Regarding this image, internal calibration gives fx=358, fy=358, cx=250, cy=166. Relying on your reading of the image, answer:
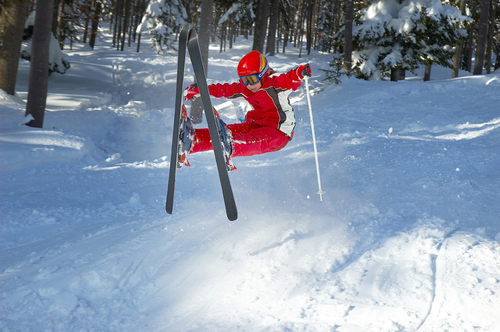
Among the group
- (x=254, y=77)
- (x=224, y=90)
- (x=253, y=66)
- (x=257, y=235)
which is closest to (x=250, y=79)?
(x=254, y=77)

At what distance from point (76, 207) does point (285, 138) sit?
281cm

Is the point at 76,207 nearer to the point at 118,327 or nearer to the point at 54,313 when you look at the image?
the point at 54,313

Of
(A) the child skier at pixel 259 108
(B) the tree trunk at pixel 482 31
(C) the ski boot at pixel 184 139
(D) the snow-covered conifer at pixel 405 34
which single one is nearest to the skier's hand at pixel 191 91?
(A) the child skier at pixel 259 108

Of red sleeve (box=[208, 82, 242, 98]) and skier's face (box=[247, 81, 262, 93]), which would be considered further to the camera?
red sleeve (box=[208, 82, 242, 98])

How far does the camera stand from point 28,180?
5191 millimetres

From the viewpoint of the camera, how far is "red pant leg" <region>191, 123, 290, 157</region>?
163 inches

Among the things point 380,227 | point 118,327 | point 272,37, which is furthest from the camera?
point 272,37

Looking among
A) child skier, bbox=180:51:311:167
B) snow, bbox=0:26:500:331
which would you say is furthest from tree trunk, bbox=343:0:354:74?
child skier, bbox=180:51:311:167

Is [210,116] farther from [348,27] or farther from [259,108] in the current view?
[348,27]

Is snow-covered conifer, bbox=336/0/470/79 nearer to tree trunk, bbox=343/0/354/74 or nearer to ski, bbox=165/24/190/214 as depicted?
tree trunk, bbox=343/0/354/74

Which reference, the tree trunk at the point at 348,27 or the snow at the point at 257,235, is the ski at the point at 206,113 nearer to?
the snow at the point at 257,235

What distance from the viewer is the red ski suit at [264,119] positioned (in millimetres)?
4227

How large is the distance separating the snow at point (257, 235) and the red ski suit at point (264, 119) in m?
0.93

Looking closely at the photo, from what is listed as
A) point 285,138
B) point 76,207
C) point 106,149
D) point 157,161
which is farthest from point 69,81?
point 285,138
